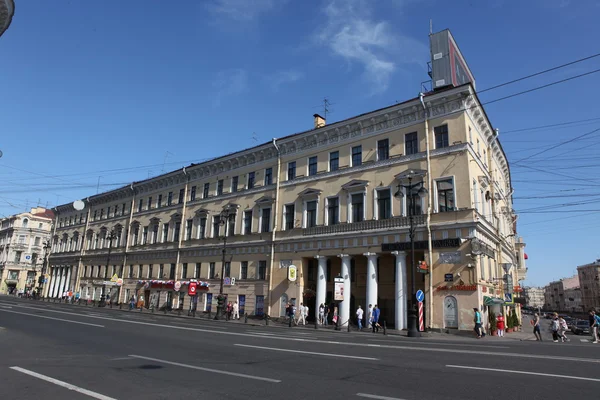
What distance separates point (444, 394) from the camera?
6988mm

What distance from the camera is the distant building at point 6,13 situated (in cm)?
1252

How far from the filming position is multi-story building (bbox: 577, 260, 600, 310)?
375 ft

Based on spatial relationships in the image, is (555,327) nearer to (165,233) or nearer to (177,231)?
(177,231)

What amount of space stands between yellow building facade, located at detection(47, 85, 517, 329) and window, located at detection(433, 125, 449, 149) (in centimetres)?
7

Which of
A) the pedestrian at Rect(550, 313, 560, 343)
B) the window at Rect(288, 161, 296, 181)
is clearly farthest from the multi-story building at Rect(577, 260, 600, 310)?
the window at Rect(288, 161, 296, 181)

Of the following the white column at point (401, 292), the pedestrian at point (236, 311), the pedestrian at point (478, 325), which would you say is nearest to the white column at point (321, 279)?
the white column at point (401, 292)

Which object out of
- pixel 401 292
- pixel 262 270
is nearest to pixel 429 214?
pixel 401 292

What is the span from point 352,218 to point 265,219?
30.6 ft

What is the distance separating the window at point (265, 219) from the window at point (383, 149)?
1150 cm

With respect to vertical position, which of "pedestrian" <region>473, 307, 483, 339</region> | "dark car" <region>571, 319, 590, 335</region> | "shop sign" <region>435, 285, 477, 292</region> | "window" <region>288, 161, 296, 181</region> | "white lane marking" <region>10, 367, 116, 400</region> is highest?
"window" <region>288, 161, 296, 181</region>

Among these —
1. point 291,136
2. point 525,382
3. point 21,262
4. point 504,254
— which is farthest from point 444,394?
point 21,262

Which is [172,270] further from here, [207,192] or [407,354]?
[407,354]

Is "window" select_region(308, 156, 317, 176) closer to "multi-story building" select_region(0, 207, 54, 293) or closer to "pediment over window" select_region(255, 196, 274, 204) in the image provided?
"pediment over window" select_region(255, 196, 274, 204)

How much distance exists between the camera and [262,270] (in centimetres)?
3472
